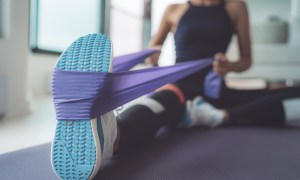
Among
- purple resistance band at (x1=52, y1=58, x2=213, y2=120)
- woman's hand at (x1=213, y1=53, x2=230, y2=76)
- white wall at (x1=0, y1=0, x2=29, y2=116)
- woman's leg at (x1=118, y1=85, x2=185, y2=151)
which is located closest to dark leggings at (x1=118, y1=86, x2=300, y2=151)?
woman's leg at (x1=118, y1=85, x2=185, y2=151)

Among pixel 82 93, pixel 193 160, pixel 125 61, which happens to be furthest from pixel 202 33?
pixel 82 93

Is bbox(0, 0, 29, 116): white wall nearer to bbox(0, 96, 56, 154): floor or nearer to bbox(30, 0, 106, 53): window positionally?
bbox(0, 96, 56, 154): floor

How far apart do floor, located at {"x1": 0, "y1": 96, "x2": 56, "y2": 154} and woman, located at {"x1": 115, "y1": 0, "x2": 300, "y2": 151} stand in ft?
1.25

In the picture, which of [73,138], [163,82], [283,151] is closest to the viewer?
[73,138]

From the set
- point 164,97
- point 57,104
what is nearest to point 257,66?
point 164,97

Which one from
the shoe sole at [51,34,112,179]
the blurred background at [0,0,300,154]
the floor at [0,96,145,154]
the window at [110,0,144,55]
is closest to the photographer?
the shoe sole at [51,34,112,179]

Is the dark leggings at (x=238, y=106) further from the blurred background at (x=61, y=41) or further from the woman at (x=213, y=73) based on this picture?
the blurred background at (x=61, y=41)

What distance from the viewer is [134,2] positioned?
3693mm

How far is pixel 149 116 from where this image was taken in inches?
37.3

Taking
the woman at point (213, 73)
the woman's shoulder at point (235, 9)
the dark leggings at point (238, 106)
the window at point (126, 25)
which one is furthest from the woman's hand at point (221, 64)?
the window at point (126, 25)

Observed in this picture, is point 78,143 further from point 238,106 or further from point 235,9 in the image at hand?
point 235,9

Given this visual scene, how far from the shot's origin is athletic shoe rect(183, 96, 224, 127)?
127 cm

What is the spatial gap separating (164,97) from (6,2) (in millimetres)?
825

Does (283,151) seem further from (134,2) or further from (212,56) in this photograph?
(134,2)
